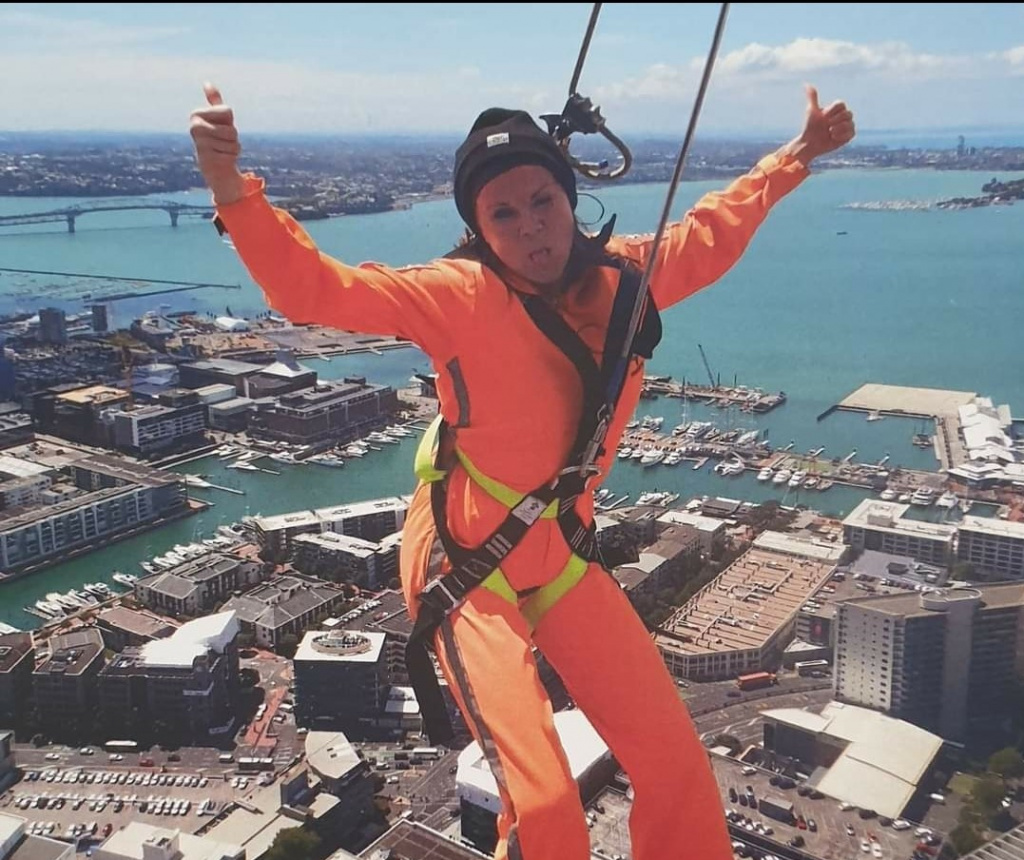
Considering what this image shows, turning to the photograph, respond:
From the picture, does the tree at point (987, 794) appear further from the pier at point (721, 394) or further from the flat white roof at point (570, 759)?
the pier at point (721, 394)

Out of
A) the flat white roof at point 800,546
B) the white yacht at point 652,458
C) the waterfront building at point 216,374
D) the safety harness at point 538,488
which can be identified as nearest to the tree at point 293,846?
the safety harness at point 538,488

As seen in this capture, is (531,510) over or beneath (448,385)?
beneath

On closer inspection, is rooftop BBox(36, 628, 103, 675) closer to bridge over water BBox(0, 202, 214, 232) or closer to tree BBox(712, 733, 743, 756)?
tree BBox(712, 733, 743, 756)

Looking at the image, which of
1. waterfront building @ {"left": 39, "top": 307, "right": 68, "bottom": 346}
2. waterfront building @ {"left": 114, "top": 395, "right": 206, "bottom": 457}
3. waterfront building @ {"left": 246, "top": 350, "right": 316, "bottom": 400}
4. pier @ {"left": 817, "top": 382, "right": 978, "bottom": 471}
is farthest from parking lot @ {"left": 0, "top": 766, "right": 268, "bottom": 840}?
waterfront building @ {"left": 39, "top": 307, "right": 68, "bottom": 346}

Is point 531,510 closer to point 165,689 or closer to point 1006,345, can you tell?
point 165,689


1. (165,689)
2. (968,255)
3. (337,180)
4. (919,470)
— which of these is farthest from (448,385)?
(337,180)

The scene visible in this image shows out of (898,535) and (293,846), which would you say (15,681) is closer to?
(293,846)

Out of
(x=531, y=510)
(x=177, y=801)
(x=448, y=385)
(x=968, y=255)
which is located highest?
(x=448, y=385)
